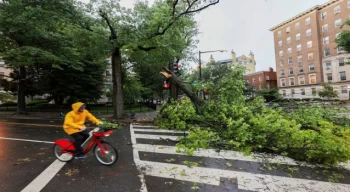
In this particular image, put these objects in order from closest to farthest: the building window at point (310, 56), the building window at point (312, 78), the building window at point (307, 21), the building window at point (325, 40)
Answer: the building window at point (325, 40)
the building window at point (312, 78)
the building window at point (310, 56)
the building window at point (307, 21)

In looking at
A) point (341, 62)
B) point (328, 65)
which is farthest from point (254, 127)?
point (328, 65)

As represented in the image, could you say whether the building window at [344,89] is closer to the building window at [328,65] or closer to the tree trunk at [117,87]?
the building window at [328,65]

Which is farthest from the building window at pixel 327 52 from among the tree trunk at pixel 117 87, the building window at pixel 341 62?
the tree trunk at pixel 117 87

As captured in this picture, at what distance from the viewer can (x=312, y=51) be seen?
46.5 metres

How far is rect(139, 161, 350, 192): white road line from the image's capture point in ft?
12.4

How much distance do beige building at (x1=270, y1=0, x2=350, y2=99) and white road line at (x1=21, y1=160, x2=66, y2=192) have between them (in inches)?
1796

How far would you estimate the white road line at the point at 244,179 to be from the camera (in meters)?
3.79

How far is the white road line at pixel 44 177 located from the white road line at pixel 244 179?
6.67ft

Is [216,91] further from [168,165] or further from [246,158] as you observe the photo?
[168,165]

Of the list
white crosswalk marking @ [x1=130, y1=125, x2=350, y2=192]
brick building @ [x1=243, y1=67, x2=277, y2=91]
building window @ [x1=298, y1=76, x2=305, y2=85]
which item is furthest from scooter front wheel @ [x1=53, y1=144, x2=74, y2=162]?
brick building @ [x1=243, y1=67, x2=277, y2=91]

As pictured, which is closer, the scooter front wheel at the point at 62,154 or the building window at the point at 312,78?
the scooter front wheel at the point at 62,154

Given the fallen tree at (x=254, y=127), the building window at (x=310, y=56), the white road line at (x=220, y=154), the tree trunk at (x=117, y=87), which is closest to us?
the fallen tree at (x=254, y=127)

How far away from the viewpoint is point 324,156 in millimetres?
4945

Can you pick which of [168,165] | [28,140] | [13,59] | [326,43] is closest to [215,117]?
[168,165]
